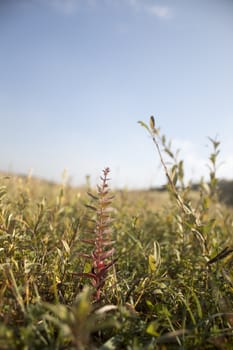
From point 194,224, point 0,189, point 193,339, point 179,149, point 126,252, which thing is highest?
point 179,149

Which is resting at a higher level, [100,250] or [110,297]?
[100,250]

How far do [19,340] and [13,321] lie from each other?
0.11 m

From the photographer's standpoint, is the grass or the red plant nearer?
the grass

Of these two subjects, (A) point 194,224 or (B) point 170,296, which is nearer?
(B) point 170,296

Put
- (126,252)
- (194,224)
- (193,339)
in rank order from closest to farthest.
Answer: (193,339) → (194,224) → (126,252)

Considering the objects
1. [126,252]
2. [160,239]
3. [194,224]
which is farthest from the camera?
[160,239]

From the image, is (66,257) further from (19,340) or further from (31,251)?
(19,340)

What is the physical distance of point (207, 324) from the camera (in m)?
1.01

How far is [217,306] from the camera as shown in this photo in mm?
1162

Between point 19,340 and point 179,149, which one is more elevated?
point 179,149

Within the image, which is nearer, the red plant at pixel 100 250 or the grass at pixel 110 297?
the grass at pixel 110 297

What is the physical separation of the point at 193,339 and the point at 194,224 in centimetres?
59

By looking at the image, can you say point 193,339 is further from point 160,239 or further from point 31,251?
point 160,239

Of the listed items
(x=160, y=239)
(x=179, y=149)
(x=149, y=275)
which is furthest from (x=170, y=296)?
(x=160, y=239)
